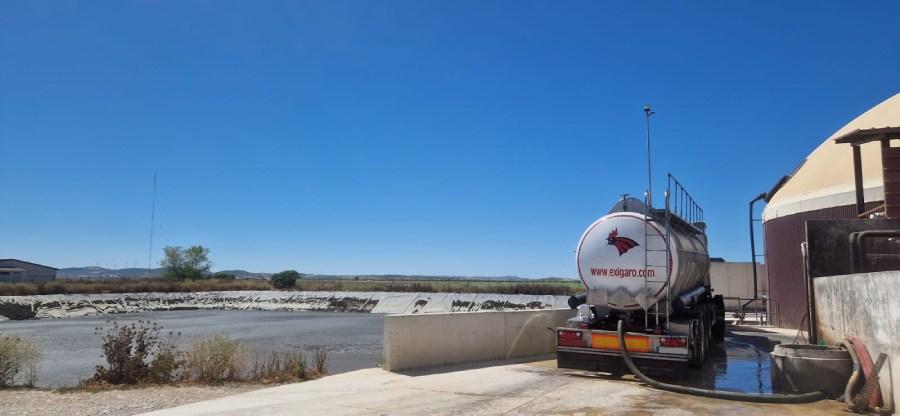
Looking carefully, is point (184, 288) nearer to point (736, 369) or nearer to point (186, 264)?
point (186, 264)

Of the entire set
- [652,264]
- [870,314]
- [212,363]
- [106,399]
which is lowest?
[106,399]

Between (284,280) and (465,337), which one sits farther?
(284,280)

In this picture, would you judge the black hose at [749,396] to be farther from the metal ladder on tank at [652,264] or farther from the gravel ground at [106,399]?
the gravel ground at [106,399]

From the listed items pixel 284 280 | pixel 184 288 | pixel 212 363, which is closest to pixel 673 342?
pixel 212 363

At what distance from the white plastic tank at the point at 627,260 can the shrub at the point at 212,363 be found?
7220mm

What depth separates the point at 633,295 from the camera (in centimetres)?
1040

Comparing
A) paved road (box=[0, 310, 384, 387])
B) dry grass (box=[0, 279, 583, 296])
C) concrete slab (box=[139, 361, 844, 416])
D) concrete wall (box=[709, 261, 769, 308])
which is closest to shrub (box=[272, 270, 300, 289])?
dry grass (box=[0, 279, 583, 296])

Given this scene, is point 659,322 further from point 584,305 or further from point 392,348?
point 392,348

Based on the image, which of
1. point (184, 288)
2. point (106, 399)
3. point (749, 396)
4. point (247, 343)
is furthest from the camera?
point (184, 288)

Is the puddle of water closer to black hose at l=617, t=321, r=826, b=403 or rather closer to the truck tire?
the truck tire

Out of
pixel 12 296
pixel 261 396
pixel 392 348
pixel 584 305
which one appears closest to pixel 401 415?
pixel 261 396

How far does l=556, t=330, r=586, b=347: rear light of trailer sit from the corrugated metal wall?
12627mm

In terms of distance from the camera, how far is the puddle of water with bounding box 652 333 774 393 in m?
10.1

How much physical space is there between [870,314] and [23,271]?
109 meters
